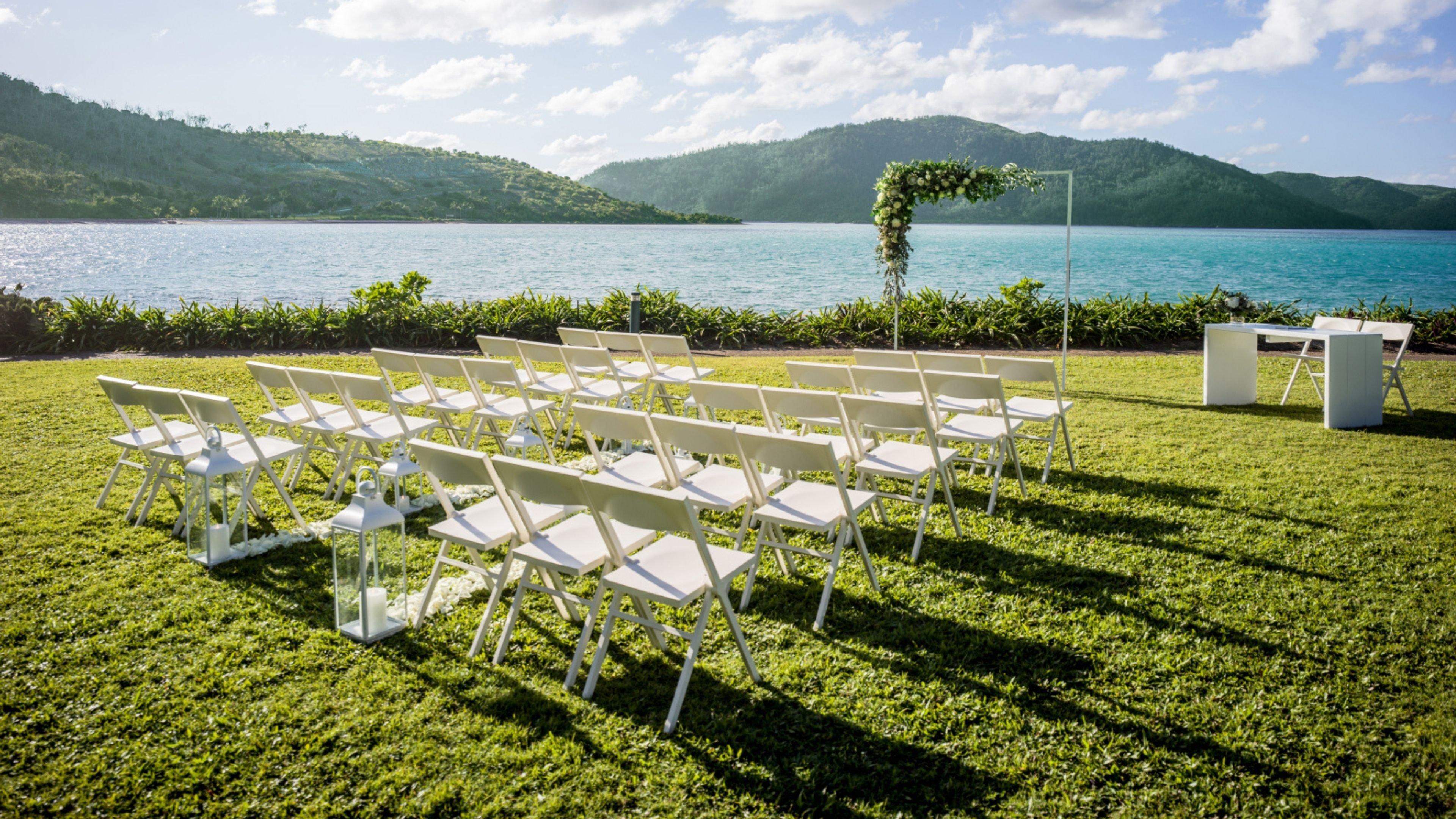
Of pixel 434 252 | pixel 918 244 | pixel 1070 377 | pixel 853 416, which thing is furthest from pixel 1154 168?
pixel 853 416

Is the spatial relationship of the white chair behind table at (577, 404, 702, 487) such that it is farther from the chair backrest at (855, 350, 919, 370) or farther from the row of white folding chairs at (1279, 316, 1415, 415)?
the row of white folding chairs at (1279, 316, 1415, 415)

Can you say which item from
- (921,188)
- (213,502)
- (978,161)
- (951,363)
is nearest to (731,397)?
(951,363)

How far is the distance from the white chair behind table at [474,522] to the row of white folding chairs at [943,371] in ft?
7.36

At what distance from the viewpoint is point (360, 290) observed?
1218cm

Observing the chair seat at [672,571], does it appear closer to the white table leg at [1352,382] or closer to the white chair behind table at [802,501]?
the white chair behind table at [802,501]

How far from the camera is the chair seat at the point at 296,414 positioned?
4.90 metres

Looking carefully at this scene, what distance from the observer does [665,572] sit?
2.80 meters

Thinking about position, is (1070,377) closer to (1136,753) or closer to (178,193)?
(1136,753)

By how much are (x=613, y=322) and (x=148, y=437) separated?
27.8 ft

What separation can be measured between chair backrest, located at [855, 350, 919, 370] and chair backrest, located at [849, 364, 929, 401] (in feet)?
3.44

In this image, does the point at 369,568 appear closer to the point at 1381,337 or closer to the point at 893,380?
the point at 893,380

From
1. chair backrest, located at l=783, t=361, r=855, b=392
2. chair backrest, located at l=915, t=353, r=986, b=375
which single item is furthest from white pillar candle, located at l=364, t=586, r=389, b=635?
chair backrest, located at l=915, t=353, r=986, b=375

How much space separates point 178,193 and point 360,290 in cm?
6027

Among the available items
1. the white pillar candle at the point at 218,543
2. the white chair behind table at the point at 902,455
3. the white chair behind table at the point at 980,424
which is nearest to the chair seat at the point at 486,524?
the white pillar candle at the point at 218,543
